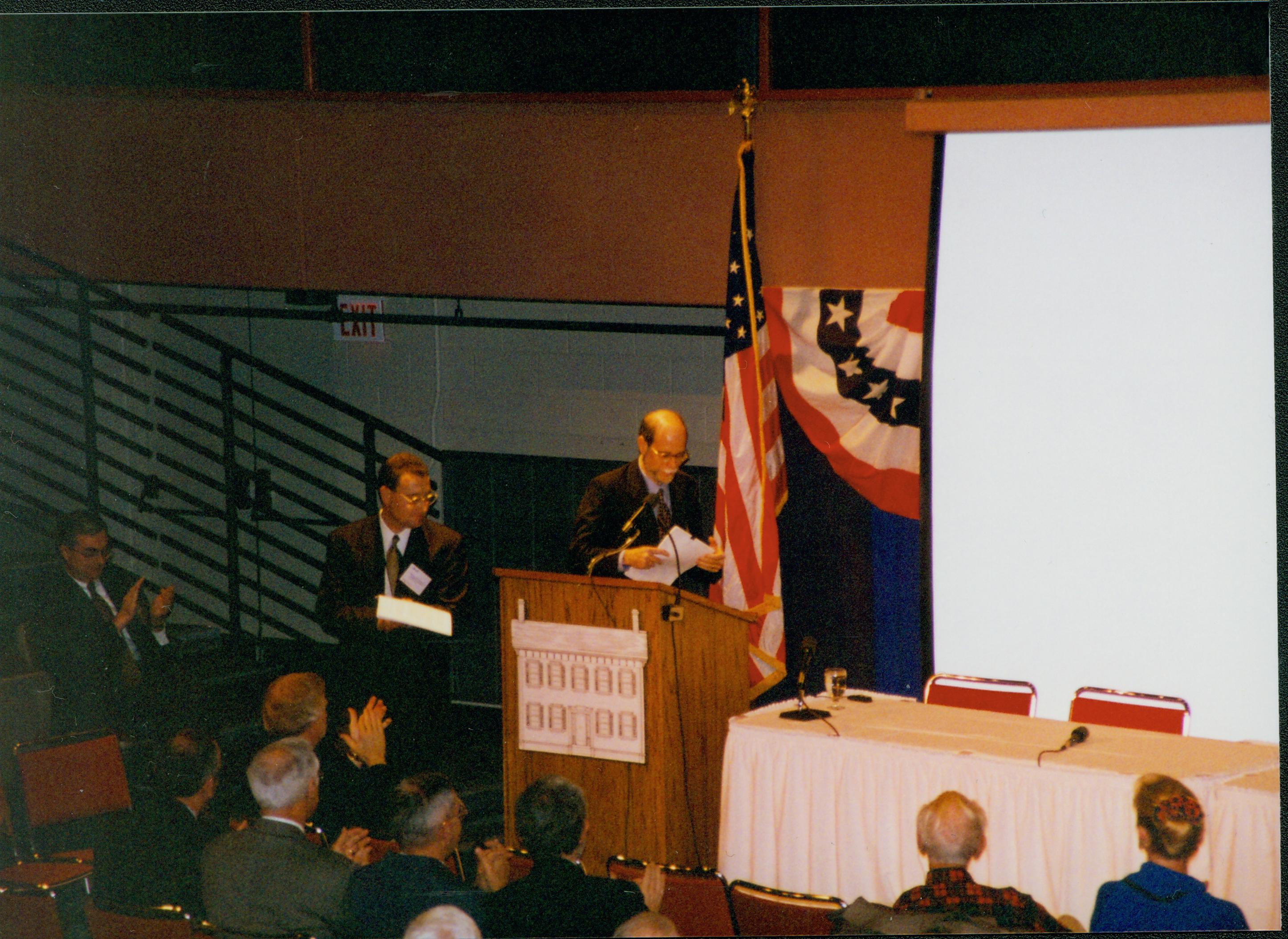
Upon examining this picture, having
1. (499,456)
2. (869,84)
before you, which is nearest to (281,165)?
(499,456)

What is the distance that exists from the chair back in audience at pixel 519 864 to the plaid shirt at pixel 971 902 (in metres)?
1.08

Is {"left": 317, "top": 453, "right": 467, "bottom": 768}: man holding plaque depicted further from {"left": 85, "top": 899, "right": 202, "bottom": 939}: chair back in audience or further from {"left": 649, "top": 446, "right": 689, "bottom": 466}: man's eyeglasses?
{"left": 85, "top": 899, "right": 202, "bottom": 939}: chair back in audience

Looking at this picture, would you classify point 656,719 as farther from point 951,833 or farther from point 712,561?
point 951,833

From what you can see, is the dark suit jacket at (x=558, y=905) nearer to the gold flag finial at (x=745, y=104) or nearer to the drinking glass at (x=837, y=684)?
the drinking glass at (x=837, y=684)

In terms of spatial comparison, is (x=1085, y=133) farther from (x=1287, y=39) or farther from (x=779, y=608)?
(x=779, y=608)

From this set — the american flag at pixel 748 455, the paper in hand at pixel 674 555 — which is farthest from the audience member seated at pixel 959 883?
the american flag at pixel 748 455

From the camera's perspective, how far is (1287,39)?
202 inches

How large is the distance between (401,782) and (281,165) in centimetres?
421

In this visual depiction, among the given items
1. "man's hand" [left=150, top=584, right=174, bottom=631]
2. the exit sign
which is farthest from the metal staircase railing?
Result: "man's hand" [left=150, top=584, right=174, bottom=631]

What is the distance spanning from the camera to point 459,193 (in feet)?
22.2

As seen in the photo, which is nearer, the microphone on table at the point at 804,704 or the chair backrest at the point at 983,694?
the microphone on table at the point at 804,704

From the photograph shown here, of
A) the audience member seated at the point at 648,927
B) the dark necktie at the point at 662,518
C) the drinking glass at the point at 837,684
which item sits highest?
the dark necktie at the point at 662,518

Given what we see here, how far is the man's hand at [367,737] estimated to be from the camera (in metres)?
4.72

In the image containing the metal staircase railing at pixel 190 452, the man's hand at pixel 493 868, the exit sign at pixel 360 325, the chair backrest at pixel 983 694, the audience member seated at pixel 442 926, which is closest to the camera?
the audience member seated at pixel 442 926
